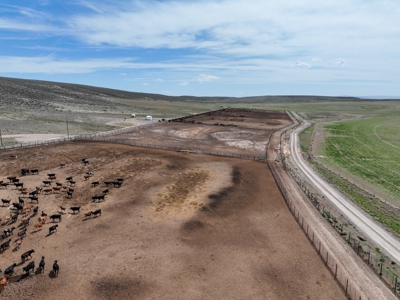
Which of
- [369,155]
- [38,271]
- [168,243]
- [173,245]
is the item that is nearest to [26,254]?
[38,271]

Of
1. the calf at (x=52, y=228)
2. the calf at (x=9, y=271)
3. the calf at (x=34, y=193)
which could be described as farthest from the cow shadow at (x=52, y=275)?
the calf at (x=34, y=193)

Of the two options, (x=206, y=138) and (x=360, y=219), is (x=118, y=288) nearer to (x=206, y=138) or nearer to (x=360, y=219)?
(x=360, y=219)

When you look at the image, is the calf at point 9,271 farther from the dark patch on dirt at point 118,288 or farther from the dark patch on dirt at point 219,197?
the dark patch on dirt at point 219,197

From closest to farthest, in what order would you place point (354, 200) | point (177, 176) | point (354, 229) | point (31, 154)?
point (354, 229), point (354, 200), point (177, 176), point (31, 154)

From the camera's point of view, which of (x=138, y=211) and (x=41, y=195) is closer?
(x=138, y=211)

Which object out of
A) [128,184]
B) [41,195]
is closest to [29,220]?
[41,195]

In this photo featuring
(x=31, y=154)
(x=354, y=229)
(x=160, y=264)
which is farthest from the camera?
(x=31, y=154)

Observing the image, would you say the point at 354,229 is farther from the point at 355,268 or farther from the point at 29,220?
the point at 29,220
